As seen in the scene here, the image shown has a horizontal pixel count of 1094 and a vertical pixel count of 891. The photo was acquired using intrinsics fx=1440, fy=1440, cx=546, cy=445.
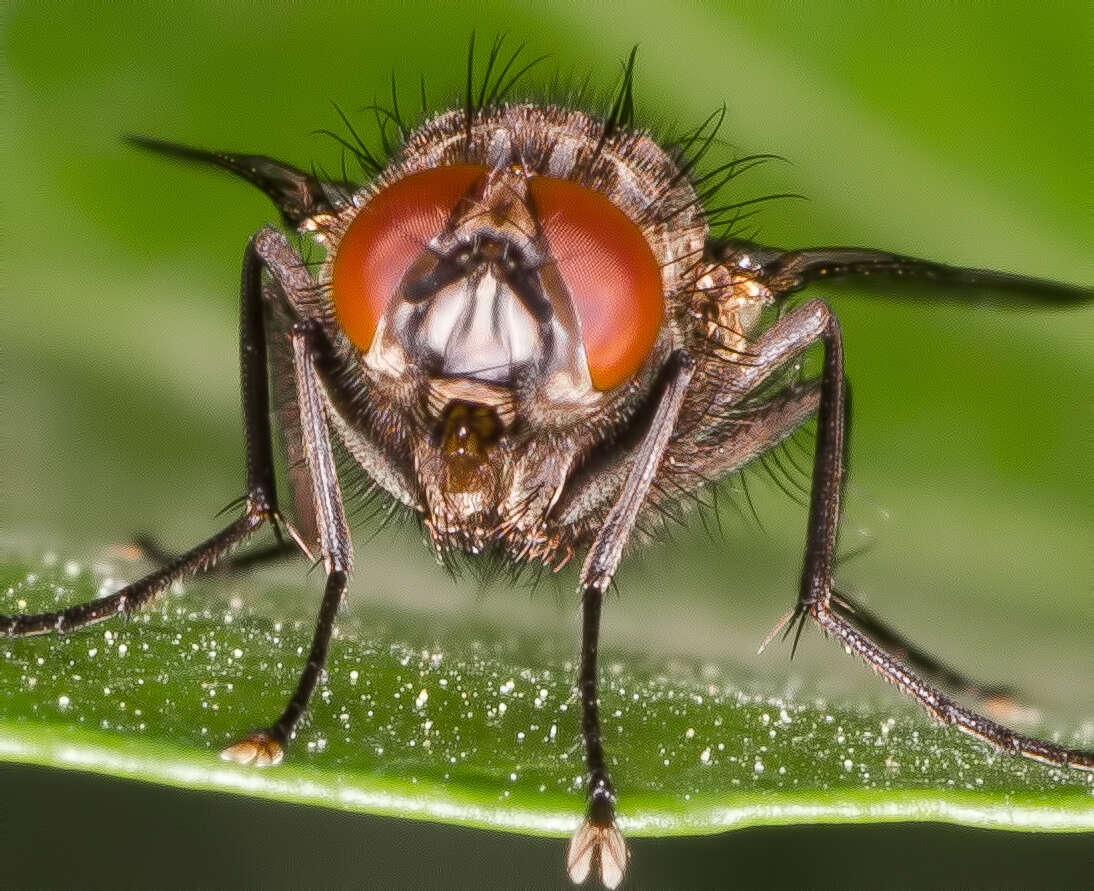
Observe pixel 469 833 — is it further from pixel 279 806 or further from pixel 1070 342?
pixel 1070 342

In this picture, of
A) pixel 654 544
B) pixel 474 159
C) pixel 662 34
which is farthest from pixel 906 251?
pixel 474 159

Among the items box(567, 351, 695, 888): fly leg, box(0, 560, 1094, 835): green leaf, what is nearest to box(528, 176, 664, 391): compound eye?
box(567, 351, 695, 888): fly leg

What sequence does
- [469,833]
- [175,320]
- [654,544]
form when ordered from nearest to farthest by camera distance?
[469,833], [654,544], [175,320]

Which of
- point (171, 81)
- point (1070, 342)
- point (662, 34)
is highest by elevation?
point (662, 34)

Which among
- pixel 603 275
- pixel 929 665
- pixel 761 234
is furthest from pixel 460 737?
pixel 761 234

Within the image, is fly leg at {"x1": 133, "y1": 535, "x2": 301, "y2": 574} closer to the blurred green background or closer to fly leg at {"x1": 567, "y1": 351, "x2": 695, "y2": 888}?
the blurred green background
